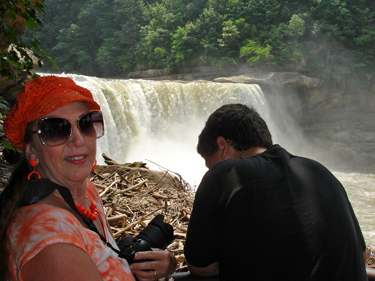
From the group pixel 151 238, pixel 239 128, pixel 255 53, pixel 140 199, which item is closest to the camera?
pixel 151 238

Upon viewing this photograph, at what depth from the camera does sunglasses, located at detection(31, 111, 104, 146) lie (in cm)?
116

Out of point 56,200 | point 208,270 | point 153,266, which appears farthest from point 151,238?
point 56,200

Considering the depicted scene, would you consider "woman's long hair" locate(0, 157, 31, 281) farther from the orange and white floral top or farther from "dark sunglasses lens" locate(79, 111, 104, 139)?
"dark sunglasses lens" locate(79, 111, 104, 139)

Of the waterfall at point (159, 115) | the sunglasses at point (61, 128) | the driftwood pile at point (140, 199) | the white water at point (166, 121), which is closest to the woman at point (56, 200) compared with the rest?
the sunglasses at point (61, 128)

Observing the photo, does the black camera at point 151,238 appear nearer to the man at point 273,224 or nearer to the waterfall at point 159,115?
the man at point 273,224

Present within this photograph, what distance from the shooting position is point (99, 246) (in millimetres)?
1092

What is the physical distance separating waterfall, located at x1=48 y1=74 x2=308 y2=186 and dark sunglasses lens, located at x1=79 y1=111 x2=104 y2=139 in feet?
30.2

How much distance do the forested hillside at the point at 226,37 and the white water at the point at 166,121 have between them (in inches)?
249

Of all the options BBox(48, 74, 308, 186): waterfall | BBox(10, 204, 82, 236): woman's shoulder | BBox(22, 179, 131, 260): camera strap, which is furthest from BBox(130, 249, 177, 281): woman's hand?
BBox(48, 74, 308, 186): waterfall

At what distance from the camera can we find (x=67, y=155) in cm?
125

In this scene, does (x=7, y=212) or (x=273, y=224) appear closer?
(x=7, y=212)

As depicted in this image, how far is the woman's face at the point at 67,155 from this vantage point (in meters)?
1.21

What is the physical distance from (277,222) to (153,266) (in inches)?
22.6

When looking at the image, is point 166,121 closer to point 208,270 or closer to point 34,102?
point 208,270
